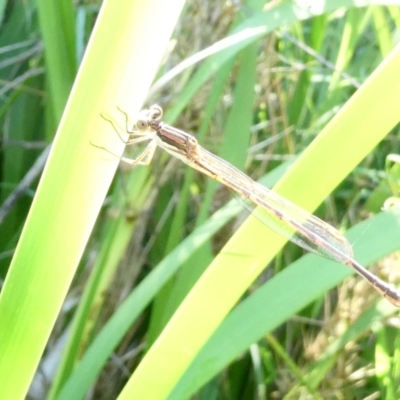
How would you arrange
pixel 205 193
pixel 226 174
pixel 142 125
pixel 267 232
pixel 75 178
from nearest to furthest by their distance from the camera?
pixel 75 178 < pixel 267 232 < pixel 142 125 < pixel 226 174 < pixel 205 193

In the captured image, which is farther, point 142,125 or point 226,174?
point 226,174

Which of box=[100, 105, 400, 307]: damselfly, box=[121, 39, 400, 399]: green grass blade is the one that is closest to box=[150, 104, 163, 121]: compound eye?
box=[100, 105, 400, 307]: damselfly

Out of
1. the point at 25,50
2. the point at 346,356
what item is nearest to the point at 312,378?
the point at 346,356

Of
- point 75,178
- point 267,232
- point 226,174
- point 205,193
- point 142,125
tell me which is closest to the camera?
point 75,178

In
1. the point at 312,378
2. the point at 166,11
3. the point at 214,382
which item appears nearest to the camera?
the point at 166,11

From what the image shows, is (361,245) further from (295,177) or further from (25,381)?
(25,381)

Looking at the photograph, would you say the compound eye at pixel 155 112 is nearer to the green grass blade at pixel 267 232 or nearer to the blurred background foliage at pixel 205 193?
the blurred background foliage at pixel 205 193

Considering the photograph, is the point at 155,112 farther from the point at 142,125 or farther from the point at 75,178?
the point at 75,178

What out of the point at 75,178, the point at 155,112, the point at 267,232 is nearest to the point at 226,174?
the point at 155,112

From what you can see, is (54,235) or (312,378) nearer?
(54,235)

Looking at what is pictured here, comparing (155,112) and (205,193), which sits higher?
(155,112)
